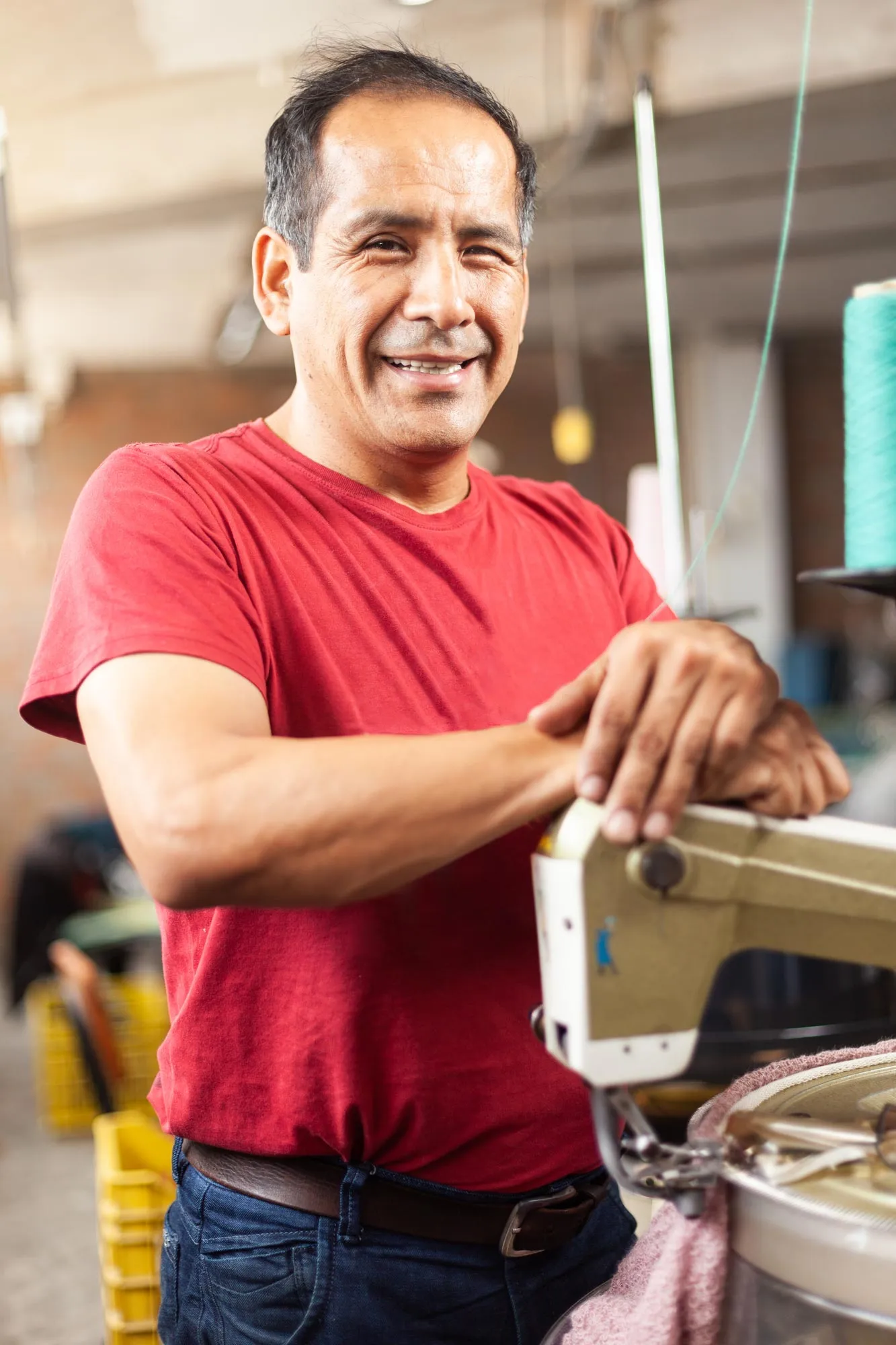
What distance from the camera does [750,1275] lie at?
831 millimetres

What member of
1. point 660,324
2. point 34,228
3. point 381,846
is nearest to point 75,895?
point 34,228

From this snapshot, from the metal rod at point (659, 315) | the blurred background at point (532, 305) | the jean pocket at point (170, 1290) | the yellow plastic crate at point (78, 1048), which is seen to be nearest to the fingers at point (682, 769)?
the jean pocket at point (170, 1290)

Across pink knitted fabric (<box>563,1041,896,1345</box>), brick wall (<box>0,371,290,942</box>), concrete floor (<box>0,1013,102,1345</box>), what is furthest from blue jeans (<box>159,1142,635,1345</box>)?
brick wall (<box>0,371,290,942</box>)

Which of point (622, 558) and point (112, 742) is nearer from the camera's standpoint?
point (112, 742)

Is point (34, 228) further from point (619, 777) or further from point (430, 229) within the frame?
point (619, 777)

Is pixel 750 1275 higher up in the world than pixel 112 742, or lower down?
lower down

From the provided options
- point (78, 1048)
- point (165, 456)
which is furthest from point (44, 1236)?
point (165, 456)

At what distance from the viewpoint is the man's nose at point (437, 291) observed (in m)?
1.06

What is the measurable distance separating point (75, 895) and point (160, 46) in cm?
321

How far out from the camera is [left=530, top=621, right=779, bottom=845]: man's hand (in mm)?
803

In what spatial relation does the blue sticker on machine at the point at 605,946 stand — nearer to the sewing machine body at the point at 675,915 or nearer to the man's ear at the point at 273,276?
the sewing machine body at the point at 675,915

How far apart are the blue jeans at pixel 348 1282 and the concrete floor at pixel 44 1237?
2315mm

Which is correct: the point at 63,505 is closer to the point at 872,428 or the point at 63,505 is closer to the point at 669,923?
the point at 872,428

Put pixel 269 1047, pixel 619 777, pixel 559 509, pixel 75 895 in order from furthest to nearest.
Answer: pixel 75 895
pixel 559 509
pixel 269 1047
pixel 619 777
